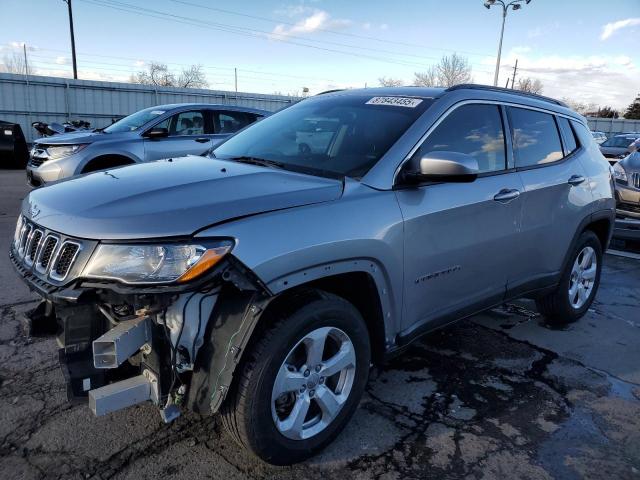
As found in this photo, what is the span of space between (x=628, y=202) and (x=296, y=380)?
21.5ft

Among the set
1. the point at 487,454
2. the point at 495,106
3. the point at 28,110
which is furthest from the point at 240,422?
the point at 28,110

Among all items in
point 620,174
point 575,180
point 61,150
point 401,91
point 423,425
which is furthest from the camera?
point 61,150

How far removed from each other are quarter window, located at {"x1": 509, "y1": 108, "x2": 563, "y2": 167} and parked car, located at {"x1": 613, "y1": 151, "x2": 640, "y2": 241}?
3.61 metres

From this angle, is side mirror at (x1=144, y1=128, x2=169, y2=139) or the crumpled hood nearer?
the crumpled hood

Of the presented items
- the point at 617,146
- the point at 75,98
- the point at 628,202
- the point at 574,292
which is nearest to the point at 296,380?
the point at 574,292

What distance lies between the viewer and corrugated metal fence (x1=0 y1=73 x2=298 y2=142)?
19.6 metres

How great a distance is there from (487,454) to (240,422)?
132 cm

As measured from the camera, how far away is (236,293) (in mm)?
2262

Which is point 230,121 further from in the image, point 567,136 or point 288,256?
point 288,256

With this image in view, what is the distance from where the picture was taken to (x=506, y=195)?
11.3 feet

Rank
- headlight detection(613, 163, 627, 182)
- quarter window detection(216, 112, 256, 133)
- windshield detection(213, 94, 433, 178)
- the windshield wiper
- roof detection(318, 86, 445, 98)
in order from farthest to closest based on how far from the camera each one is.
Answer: quarter window detection(216, 112, 256, 133) < headlight detection(613, 163, 627, 182) < roof detection(318, 86, 445, 98) < the windshield wiper < windshield detection(213, 94, 433, 178)

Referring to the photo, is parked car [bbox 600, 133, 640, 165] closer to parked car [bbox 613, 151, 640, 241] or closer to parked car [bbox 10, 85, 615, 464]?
parked car [bbox 613, 151, 640, 241]

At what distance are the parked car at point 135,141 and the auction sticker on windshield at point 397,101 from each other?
175 inches

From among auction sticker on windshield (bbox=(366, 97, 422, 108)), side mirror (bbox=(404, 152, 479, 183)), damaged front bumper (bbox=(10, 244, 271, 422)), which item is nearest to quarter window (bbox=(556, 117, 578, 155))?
auction sticker on windshield (bbox=(366, 97, 422, 108))
